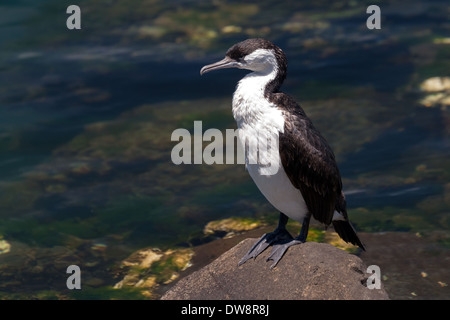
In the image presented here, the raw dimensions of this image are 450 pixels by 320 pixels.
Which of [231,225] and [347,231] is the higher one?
Result: [347,231]

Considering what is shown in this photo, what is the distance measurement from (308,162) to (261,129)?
0.51m

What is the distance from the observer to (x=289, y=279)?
611cm

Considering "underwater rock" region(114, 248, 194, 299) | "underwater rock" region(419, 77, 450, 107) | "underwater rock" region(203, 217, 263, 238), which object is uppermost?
"underwater rock" region(419, 77, 450, 107)

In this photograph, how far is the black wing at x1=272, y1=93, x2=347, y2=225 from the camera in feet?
20.5

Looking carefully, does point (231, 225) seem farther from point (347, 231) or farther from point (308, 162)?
point (308, 162)

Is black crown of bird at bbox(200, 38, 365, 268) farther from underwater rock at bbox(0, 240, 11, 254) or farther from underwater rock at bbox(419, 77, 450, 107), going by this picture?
underwater rock at bbox(419, 77, 450, 107)

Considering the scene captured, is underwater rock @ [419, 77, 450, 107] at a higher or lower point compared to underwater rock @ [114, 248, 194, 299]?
higher

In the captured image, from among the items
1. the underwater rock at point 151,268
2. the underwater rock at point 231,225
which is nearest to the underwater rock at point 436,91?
the underwater rock at point 231,225

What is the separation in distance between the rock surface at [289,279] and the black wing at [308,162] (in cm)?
41

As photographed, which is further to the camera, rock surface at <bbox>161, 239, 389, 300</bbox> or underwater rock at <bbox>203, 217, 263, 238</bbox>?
underwater rock at <bbox>203, 217, 263, 238</bbox>
